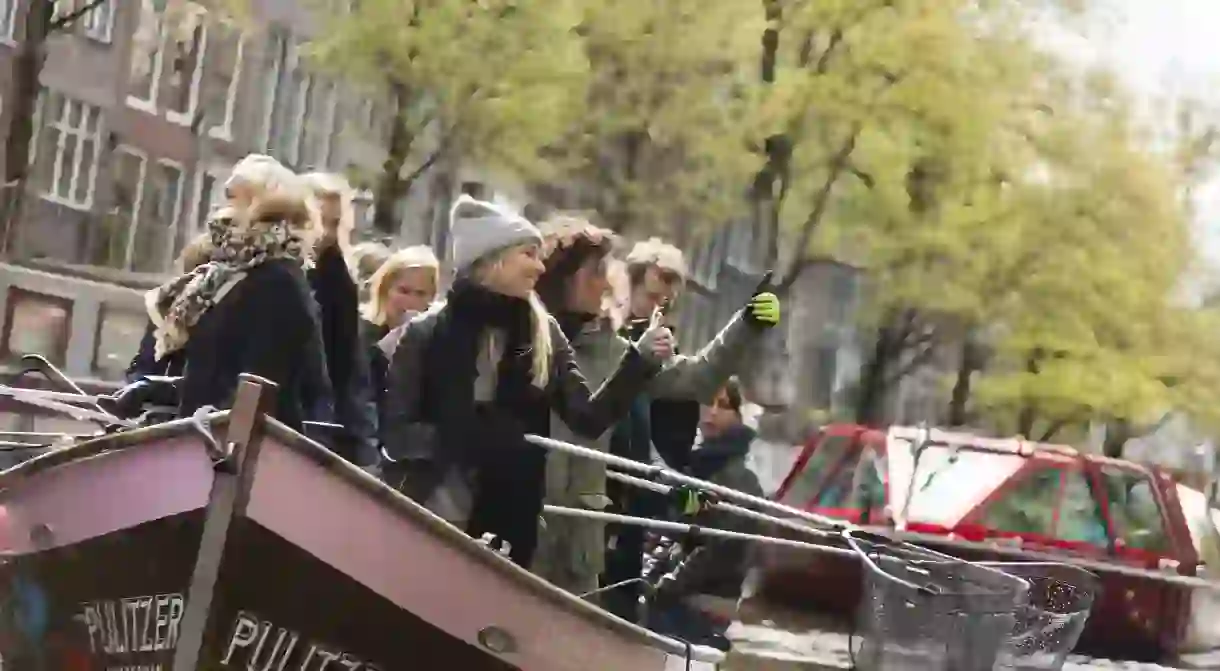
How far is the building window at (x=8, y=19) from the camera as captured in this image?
410 inches

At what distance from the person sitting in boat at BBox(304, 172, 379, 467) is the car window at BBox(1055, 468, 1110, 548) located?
424 centimetres

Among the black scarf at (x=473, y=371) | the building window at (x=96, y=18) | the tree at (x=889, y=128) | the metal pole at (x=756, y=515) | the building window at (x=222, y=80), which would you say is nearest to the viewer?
the black scarf at (x=473, y=371)

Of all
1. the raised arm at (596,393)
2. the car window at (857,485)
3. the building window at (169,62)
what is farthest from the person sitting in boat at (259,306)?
the building window at (169,62)

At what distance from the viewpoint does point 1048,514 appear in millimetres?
6898

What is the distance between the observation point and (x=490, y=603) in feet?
9.43

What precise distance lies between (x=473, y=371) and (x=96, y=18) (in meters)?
9.60

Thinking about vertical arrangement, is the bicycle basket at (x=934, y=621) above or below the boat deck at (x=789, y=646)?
above

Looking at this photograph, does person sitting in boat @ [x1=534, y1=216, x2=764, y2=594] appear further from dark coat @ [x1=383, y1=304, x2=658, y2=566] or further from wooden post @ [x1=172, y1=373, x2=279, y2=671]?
wooden post @ [x1=172, y1=373, x2=279, y2=671]

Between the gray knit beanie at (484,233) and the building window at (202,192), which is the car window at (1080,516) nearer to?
the gray knit beanie at (484,233)

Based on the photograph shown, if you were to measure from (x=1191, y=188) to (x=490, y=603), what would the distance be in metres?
16.2

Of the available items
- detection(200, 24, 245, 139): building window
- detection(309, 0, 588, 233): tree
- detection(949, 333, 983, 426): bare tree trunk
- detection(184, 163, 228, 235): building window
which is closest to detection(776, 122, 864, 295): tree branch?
detection(309, 0, 588, 233): tree

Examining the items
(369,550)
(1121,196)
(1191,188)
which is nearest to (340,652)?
(369,550)

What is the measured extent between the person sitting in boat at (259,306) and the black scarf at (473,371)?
0.67 feet

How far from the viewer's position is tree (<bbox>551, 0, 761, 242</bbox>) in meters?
13.1
